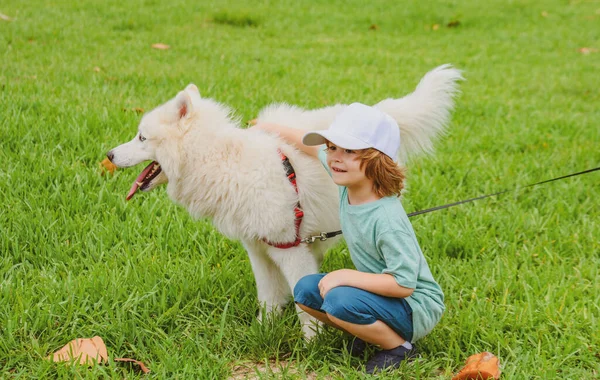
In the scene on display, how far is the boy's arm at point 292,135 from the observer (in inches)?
107

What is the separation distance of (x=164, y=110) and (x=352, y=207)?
919mm

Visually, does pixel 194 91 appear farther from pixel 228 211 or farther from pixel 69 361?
pixel 69 361

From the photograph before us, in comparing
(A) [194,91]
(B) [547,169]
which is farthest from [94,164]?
(B) [547,169]

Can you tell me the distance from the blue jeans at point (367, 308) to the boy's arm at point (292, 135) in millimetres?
695

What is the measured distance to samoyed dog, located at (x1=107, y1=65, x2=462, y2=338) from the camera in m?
2.55

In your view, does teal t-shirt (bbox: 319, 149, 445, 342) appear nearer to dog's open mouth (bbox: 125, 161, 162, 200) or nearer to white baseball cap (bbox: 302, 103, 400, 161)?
white baseball cap (bbox: 302, 103, 400, 161)

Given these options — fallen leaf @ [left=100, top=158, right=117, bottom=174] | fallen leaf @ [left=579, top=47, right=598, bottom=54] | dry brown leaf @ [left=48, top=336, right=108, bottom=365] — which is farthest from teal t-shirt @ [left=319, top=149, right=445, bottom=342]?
fallen leaf @ [left=579, top=47, right=598, bottom=54]

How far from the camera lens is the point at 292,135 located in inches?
109

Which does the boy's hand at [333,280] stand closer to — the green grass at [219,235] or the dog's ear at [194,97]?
the green grass at [219,235]

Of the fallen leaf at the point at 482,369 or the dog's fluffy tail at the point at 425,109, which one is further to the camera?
the dog's fluffy tail at the point at 425,109

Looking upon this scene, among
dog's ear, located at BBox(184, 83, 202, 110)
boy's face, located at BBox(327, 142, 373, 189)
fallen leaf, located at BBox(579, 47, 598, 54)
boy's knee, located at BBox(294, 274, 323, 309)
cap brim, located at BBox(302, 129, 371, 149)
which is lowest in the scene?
fallen leaf, located at BBox(579, 47, 598, 54)

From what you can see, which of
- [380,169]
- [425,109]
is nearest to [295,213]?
[380,169]

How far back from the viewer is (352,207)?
234cm

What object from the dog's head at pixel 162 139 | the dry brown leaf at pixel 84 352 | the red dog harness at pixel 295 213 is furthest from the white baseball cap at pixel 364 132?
the dry brown leaf at pixel 84 352
